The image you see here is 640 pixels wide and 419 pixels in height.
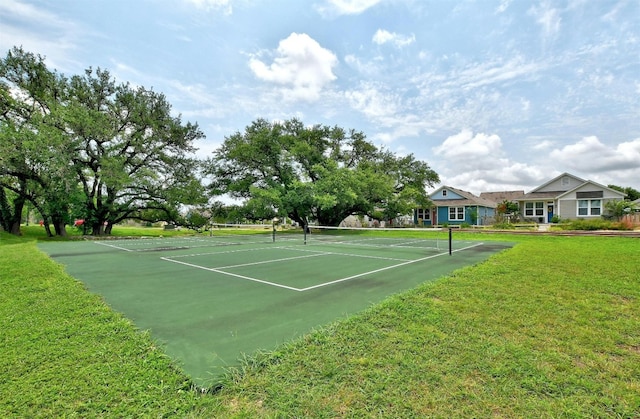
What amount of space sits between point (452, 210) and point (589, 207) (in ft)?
35.7

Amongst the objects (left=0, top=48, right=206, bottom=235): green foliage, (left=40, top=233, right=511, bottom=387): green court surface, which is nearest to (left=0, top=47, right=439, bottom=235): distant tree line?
(left=0, top=48, right=206, bottom=235): green foliage

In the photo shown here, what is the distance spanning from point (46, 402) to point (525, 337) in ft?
12.9

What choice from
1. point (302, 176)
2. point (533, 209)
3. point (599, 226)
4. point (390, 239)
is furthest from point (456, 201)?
point (390, 239)

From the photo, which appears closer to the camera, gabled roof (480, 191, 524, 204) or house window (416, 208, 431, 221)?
Result: house window (416, 208, 431, 221)

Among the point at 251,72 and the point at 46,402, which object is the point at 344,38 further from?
the point at 46,402

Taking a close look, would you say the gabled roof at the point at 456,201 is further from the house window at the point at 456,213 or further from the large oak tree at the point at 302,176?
the large oak tree at the point at 302,176

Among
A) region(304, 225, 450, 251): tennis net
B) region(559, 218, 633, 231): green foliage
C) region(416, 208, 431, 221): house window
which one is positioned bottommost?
region(304, 225, 450, 251): tennis net

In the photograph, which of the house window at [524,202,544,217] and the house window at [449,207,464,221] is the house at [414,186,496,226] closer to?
the house window at [449,207,464,221]

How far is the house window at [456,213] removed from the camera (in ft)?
101

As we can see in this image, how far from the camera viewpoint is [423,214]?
33438 mm

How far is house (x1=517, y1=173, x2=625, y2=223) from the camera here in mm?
25141

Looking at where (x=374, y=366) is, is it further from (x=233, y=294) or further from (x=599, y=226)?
(x=599, y=226)

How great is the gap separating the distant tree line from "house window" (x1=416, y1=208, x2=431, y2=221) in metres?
7.27

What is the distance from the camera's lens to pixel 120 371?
7.60ft
